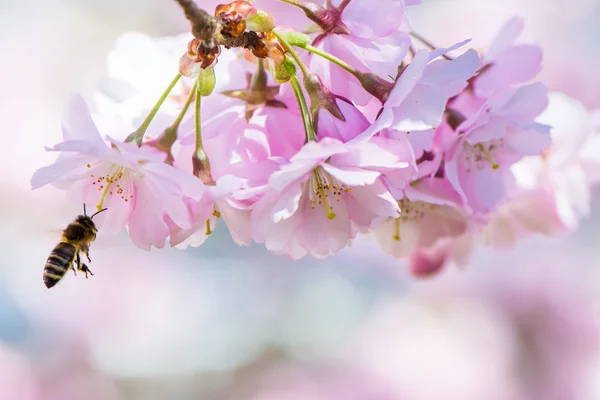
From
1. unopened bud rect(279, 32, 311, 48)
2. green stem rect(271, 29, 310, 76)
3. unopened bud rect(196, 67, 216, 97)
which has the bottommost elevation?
unopened bud rect(196, 67, 216, 97)

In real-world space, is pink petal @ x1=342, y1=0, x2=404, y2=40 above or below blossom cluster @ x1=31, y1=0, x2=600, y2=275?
above

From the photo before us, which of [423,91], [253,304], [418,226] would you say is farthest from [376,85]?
[253,304]

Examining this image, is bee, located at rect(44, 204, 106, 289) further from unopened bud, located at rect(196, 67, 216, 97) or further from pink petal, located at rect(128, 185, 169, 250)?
unopened bud, located at rect(196, 67, 216, 97)

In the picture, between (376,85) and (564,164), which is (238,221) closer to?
(376,85)

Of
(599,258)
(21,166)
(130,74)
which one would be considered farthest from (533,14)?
(130,74)

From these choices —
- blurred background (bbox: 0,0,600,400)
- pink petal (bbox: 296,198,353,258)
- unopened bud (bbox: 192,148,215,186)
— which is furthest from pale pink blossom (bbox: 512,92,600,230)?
blurred background (bbox: 0,0,600,400)

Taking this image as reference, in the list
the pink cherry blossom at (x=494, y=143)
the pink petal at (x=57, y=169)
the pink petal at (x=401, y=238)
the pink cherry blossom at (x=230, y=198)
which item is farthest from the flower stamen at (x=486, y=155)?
the pink petal at (x=57, y=169)
